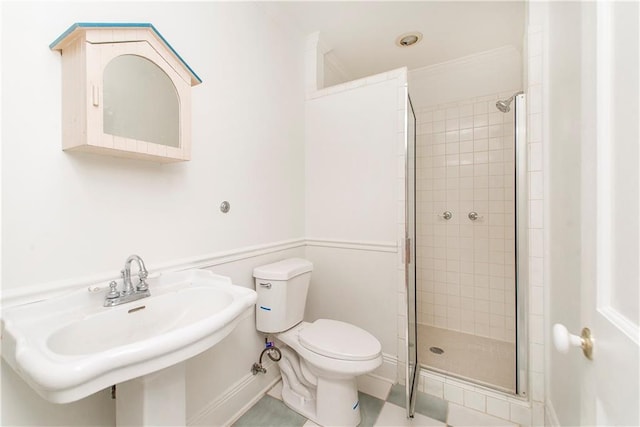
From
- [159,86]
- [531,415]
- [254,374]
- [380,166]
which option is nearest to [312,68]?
[380,166]

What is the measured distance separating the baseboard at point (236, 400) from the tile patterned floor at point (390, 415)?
38mm

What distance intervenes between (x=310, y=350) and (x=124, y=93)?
1358 mm

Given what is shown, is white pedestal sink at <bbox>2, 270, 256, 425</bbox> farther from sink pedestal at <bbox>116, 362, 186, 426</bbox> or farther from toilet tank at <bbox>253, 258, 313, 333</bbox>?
toilet tank at <bbox>253, 258, 313, 333</bbox>

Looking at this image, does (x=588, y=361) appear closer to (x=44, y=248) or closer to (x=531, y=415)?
(x=531, y=415)

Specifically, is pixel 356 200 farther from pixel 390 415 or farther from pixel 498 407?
pixel 498 407

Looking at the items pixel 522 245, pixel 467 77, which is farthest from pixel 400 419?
pixel 467 77

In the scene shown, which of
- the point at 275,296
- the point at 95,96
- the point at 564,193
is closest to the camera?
the point at 95,96

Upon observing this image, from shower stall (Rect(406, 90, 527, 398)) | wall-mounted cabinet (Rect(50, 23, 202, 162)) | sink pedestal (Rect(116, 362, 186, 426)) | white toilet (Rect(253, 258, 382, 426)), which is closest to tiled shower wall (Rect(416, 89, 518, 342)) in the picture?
shower stall (Rect(406, 90, 527, 398))

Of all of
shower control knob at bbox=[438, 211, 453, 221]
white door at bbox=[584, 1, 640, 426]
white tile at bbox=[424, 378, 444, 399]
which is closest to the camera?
white door at bbox=[584, 1, 640, 426]

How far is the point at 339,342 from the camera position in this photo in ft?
4.63

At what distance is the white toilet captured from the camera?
4.41 feet

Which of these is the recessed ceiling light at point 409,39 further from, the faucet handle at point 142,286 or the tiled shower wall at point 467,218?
the faucet handle at point 142,286

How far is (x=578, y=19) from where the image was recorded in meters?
0.96

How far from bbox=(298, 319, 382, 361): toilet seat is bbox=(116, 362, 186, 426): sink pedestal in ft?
2.18
